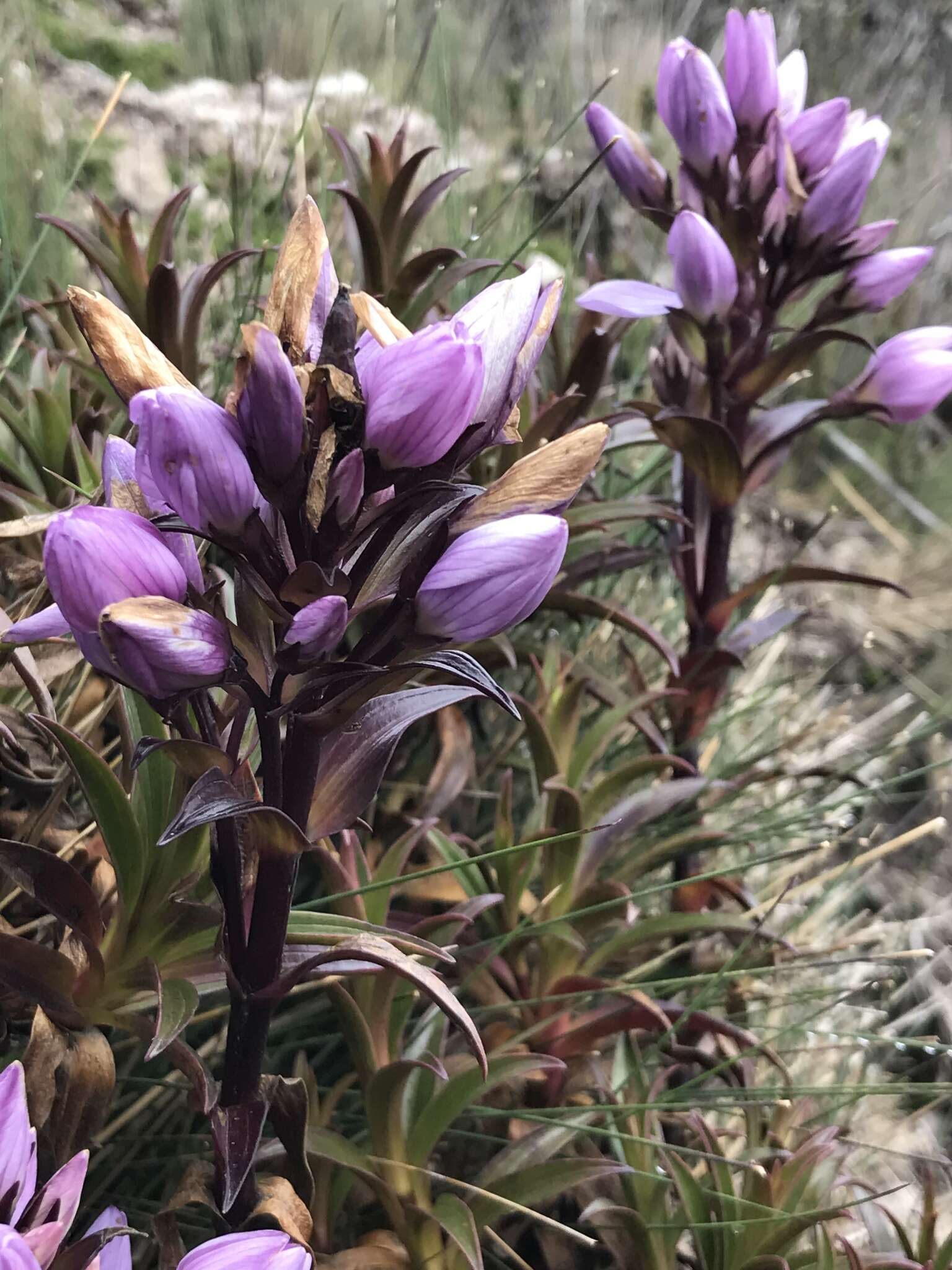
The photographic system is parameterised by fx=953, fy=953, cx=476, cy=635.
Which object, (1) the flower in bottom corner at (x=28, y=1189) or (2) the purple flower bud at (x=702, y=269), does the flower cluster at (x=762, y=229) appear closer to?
(2) the purple flower bud at (x=702, y=269)

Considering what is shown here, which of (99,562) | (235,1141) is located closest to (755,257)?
(99,562)

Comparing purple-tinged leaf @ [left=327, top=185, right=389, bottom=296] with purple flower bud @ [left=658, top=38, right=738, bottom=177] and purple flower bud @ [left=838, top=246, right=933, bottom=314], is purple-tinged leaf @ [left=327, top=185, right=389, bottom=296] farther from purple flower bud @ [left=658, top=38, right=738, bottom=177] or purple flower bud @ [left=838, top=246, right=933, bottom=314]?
purple flower bud @ [left=838, top=246, right=933, bottom=314]

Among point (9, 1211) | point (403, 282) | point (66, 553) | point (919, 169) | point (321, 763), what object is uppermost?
point (919, 169)

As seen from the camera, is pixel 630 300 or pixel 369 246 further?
pixel 369 246

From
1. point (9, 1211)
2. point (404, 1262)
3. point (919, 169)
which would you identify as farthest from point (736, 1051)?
point (919, 169)

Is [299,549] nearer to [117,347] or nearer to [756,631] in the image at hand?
[117,347]

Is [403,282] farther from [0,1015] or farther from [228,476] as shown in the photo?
[0,1015]

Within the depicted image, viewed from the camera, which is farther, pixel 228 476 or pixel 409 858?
pixel 409 858
